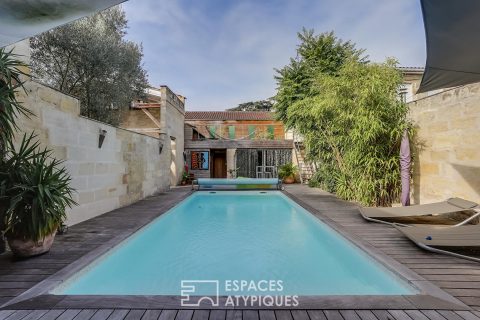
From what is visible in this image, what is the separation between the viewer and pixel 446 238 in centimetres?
338

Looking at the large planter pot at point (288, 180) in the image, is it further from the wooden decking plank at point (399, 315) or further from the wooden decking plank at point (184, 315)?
the wooden decking plank at point (184, 315)

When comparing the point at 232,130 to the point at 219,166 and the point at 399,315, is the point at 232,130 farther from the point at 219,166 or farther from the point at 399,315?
the point at 399,315

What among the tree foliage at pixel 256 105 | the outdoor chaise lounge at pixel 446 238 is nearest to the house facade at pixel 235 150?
the outdoor chaise lounge at pixel 446 238

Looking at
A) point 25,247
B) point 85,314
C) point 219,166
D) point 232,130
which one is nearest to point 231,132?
point 232,130

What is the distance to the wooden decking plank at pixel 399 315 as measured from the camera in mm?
1981

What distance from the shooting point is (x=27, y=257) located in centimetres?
315

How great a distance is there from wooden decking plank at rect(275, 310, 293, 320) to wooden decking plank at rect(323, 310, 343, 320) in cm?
29

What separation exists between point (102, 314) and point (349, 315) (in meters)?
1.95

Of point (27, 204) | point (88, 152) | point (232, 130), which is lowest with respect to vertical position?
point (27, 204)

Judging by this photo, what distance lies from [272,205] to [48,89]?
661cm

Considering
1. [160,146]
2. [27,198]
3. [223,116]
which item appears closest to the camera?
[27,198]

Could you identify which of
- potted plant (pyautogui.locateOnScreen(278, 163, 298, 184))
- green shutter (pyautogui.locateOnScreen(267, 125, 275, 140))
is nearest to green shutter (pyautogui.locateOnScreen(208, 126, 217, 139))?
green shutter (pyautogui.locateOnScreen(267, 125, 275, 140))

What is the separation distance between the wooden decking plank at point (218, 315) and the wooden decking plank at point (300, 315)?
21.4 inches

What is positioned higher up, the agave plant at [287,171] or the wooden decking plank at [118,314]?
the agave plant at [287,171]
